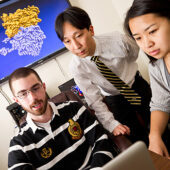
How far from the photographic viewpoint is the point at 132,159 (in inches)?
16.1

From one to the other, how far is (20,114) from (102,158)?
1264 millimetres

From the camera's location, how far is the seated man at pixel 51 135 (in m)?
1.16

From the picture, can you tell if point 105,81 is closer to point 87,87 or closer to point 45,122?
point 87,87

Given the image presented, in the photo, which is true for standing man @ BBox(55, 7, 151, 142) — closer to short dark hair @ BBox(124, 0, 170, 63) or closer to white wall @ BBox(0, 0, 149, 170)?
short dark hair @ BBox(124, 0, 170, 63)

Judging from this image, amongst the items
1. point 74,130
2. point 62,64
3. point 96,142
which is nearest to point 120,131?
point 96,142

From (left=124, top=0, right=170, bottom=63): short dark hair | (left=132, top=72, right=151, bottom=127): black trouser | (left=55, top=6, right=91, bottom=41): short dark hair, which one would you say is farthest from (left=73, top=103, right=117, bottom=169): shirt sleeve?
(left=124, top=0, right=170, bottom=63): short dark hair

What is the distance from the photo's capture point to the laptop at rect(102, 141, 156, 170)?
392 mm

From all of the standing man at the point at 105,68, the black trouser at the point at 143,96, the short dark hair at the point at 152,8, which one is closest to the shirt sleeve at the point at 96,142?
the standing man at the point at 105,68

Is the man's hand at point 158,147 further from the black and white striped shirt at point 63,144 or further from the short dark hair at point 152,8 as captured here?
the short dark hair at point 152,8

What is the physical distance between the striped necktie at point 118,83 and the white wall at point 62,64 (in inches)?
44.3

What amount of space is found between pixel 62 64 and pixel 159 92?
69.2 inches

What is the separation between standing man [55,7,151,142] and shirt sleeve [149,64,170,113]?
410 mm

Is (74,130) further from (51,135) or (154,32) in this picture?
(154,32)

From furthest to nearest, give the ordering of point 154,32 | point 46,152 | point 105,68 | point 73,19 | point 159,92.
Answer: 1. point 105,68
2. point 73,19
3. point 46,152
4. point 159,92
5. point 154,32
